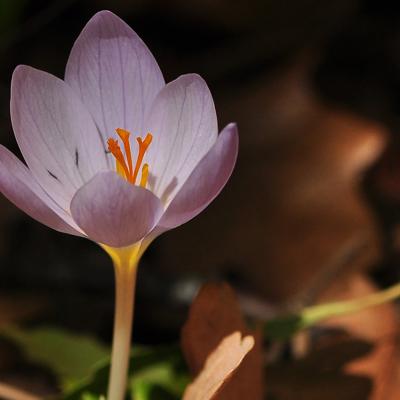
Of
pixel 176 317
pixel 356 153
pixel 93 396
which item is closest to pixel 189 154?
pixel 93 396

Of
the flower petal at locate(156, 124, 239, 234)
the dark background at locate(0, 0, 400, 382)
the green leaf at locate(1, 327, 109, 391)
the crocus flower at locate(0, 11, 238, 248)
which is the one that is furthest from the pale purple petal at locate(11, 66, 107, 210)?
the dark background at locate(0, 0, 400, 382)

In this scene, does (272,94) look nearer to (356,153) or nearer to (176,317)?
(356,153)

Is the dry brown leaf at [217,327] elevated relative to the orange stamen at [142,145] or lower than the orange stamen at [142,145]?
lower

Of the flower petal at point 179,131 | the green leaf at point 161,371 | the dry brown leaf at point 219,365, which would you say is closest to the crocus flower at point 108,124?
the flower petal at point 179,131

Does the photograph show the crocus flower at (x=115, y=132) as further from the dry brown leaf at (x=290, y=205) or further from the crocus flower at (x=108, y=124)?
the dry brown leaf at (x=290, y=205)

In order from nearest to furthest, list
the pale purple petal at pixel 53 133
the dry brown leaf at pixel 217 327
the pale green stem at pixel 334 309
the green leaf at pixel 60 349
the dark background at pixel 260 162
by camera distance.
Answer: the pale purple petal at pixel 53 133, the dry brown leaf at pixel 217 327, the pale green stem at pixel 334 309, the green leaf at pixel 60 349, the dark background at pixel 260 162

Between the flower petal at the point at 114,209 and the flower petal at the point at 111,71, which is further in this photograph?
the flower petal at the point at 111,71

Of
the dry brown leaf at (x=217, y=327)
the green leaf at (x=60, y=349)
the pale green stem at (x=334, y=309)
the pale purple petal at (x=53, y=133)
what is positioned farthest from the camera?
the green leaf at (x=60, y=349)
